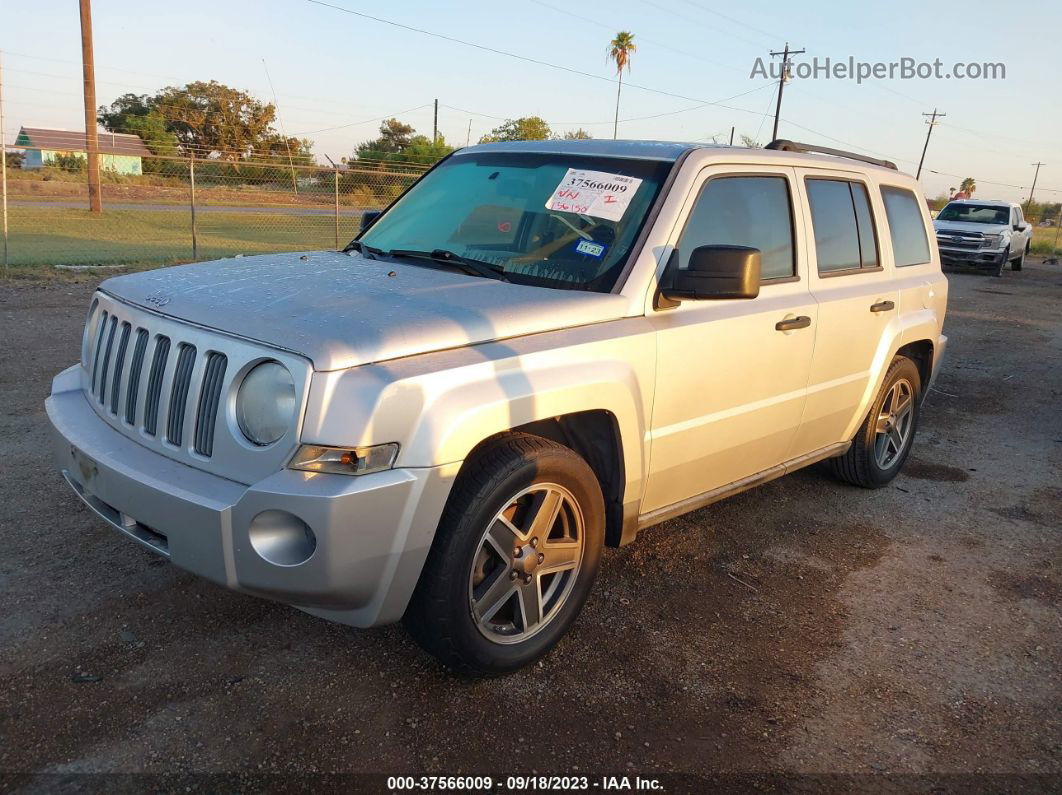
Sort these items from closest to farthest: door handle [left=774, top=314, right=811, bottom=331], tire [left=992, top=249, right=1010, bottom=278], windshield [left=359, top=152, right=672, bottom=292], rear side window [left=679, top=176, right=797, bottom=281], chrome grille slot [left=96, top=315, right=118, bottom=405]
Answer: chrome grille slot [left=96, top=315, right=118, bottom=405], windshield [left=359, top=152, right=672, bottom=292], rear side window [left=679, top=176, right=797, bottom=281], door handle [left=774, top=314, right=811, bottom=331], tire [left=992, top=249, right=1010, bottom=278]

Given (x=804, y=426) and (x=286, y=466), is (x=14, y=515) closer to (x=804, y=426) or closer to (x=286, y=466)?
(x=286, y=466)

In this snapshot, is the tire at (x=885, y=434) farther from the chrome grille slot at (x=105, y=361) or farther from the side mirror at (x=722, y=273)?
the chrome grille slot at (x=105, y=361)

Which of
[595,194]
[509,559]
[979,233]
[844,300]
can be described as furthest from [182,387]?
[979,233]

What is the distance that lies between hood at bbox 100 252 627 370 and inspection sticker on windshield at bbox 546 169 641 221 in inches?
18.7

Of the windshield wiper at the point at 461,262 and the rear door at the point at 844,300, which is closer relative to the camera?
the windshield wiper at the point at 461,262

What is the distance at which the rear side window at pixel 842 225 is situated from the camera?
423 centimetres

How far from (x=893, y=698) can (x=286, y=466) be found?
2.30 metres

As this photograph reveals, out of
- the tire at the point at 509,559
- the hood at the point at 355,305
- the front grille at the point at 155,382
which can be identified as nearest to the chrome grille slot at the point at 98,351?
the front grille at the point at 155,382

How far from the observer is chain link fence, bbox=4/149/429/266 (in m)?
15.5

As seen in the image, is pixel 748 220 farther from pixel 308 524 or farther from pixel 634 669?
pixel 308 524

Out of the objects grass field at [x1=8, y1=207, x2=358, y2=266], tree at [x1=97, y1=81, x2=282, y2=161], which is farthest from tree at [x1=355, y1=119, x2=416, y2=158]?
grass field at [x1=8, y1=207, x2=358, y2=266]

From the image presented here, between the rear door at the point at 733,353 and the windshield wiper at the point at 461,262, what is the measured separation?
25.6 inches

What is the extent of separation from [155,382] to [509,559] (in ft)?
4.39

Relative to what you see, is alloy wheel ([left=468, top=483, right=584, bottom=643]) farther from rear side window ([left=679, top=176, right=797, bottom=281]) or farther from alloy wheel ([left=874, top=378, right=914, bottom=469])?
alloy wheel ([left=874, top=378, right=914, bottom=469])
